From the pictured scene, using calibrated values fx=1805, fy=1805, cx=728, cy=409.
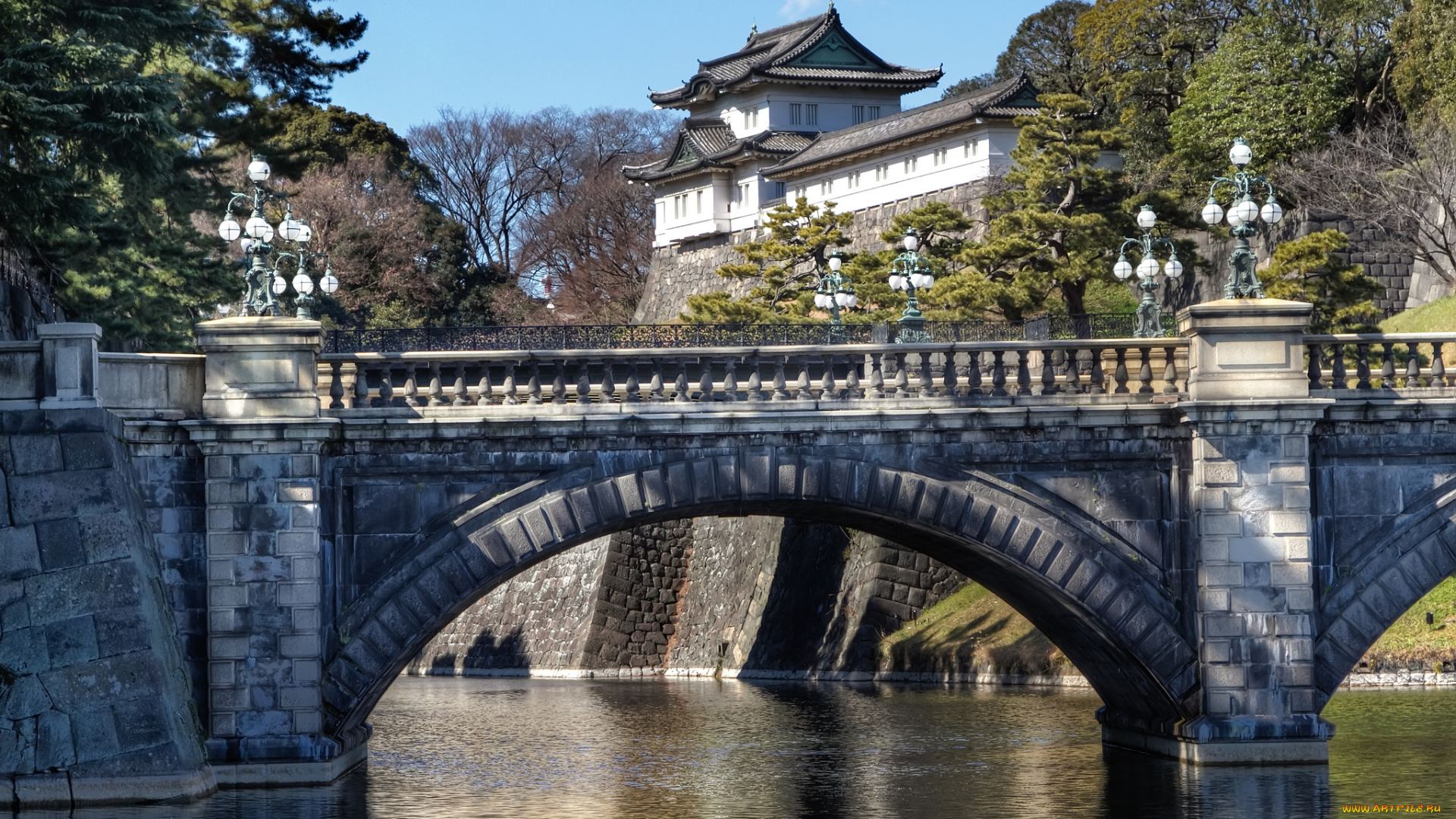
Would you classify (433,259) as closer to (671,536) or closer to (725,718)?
(671,536)

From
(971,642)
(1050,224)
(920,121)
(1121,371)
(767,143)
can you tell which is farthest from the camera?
(767,143)

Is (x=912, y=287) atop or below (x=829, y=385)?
atop

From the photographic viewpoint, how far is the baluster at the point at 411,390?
2477cm

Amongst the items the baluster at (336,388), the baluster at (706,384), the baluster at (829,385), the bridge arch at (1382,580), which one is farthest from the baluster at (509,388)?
the bridge arch at (1382,580)

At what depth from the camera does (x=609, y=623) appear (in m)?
52.6

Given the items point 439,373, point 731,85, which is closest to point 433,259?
point 731,85

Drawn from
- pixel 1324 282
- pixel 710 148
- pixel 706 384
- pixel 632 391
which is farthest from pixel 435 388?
pixel 710 148

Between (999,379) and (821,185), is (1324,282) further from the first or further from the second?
(821,185)

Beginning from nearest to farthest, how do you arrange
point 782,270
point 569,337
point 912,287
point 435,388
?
point 435,388 < point 569,337 < point 912,287 < point 782,270

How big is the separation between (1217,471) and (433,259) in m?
62.2

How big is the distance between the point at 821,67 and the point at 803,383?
64843mm

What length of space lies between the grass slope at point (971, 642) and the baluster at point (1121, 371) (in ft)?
52.8

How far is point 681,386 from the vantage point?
82.6 feet

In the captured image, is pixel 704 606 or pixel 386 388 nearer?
pixel 386 388
